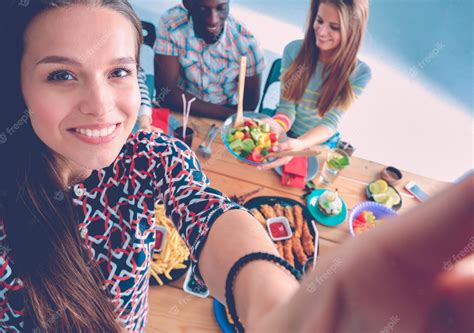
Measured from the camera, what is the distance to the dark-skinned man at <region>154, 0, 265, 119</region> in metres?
2.26

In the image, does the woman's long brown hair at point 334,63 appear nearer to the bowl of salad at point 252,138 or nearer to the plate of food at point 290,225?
the bowl of salad at point 252,138

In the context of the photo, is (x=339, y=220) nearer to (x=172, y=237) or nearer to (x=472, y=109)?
(x=172, y=237)

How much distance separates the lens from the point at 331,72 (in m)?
2.30

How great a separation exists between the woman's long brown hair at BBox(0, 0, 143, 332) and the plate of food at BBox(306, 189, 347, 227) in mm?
1068

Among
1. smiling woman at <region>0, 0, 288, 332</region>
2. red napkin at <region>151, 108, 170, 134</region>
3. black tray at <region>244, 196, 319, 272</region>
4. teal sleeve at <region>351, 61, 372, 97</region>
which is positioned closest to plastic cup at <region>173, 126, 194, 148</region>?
red napkin at <region>151, 108, 170, 134</region>

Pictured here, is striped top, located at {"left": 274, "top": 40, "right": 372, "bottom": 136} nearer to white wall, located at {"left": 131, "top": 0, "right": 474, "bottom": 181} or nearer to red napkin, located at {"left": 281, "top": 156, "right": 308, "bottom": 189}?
red napkin, located at {"left": 281, "top": 156, "right": 308, "bottom": 189}

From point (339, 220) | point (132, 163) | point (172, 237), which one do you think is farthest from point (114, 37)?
point (339, 220)

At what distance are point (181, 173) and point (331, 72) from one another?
1638 mm

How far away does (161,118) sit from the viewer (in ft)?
6.68

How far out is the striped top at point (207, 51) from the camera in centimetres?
238

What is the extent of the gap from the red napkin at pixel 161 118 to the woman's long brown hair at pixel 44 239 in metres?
0.99

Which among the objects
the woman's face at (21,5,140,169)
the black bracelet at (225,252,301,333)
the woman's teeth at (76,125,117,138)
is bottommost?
the black bracelet at (225,252,301,333)

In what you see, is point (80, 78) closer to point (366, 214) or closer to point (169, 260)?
point (169, 260)

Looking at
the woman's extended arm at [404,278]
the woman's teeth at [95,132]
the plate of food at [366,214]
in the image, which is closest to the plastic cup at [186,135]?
the woman's teeth at [95,132]
